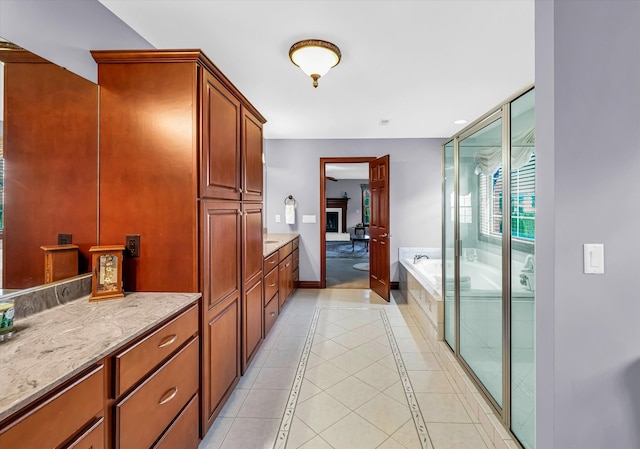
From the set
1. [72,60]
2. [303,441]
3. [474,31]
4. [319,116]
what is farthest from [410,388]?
[319,116]

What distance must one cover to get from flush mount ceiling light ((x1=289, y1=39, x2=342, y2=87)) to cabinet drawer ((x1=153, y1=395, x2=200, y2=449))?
232cm

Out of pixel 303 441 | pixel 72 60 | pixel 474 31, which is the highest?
pixel 474 31

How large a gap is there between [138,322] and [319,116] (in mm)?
3263

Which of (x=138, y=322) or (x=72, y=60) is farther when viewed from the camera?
(x=72, y=60)

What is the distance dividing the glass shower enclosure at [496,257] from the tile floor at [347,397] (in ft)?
0.98

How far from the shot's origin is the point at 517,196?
5.17 feet

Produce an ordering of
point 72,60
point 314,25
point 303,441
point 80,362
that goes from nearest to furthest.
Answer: point 80,362 < point 72,60 < point 303,441 < point 314,25

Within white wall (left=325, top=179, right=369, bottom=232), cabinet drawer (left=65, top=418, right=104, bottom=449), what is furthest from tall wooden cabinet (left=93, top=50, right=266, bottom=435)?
white wall (left=325, top=179, right=369, bottom=232)

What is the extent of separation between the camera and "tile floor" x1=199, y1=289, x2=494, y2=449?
1.69m

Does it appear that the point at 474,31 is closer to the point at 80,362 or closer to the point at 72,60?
the point at 72,60

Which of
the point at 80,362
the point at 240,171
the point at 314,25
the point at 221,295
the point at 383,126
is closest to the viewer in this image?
the point at 80,362

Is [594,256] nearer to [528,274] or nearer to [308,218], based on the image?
[528,274]

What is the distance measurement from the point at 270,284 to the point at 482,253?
2.00 metres

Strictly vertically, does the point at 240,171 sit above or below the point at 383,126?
below
